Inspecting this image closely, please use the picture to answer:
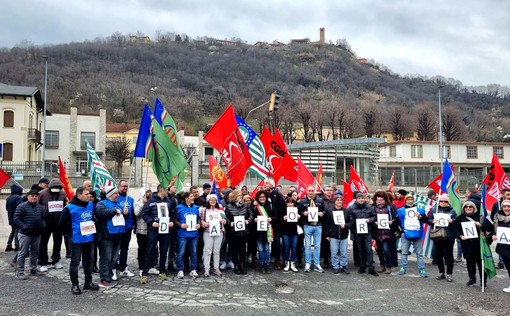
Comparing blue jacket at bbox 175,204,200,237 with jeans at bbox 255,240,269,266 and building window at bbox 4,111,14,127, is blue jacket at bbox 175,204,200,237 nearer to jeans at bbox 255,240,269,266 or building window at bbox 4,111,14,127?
jeans at bbox 255,240,269,266

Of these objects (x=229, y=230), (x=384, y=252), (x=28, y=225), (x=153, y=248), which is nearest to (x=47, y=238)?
(x=28, y=225)

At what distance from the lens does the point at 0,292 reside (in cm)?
793

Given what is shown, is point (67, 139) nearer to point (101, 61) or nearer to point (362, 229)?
point (362, 229)

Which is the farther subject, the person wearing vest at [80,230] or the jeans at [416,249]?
the jeans at [416,249]

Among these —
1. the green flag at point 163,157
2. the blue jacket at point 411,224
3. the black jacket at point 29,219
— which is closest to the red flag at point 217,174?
the green flag at point 163,157

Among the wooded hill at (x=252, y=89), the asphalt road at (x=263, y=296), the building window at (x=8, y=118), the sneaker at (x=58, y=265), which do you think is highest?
the wooded hill at (x=252, y=89)

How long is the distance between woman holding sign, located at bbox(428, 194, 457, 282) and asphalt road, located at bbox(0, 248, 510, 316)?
0.33 meters

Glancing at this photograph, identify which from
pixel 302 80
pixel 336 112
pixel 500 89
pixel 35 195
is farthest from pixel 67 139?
pixel 500 89

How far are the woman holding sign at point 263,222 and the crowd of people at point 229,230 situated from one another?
0.02 metres

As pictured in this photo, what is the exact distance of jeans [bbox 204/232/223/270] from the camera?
9336mm

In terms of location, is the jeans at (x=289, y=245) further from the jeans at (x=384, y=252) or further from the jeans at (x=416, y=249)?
the jeans at (x=416, y=249)

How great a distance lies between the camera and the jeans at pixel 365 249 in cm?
979

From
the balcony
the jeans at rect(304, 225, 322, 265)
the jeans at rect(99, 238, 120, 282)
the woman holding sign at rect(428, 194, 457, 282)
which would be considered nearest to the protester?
the jeans at rect(99, 238, 120, 282)

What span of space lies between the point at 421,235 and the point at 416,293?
1836 millimetres
